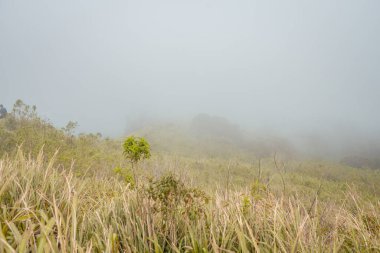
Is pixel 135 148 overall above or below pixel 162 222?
above

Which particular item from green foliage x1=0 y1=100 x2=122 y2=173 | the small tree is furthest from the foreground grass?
green foliage x1=0 y1=100 x2=122 y2=173

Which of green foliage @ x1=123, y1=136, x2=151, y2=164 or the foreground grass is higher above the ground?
green foliage @ x1=123, y1=136, x2=151, y2=164

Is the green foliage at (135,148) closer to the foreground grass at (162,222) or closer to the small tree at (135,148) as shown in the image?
the small tree at (135,148)

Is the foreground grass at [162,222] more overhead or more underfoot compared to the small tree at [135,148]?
more underfoot

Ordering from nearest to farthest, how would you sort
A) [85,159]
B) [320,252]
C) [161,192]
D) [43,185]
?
[320,252], [161,192], [43,185], [85,159]

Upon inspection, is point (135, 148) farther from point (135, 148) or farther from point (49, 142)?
point (49, 142)

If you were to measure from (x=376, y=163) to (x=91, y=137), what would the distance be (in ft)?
239

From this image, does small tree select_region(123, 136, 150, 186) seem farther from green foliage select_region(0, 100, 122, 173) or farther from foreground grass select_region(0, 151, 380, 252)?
green foliage select_region(0, 100, 122, 173)

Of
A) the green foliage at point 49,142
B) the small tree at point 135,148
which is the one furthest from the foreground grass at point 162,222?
the green foliage at point 49,142

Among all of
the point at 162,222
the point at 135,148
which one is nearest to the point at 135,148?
the point at 135,148

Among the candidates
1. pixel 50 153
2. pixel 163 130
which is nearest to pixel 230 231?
pixel 50 153

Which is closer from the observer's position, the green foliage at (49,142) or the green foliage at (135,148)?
the green foliage at (135,148)

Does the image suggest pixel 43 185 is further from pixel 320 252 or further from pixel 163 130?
pixel 163 130

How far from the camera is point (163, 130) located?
75.9 meters
